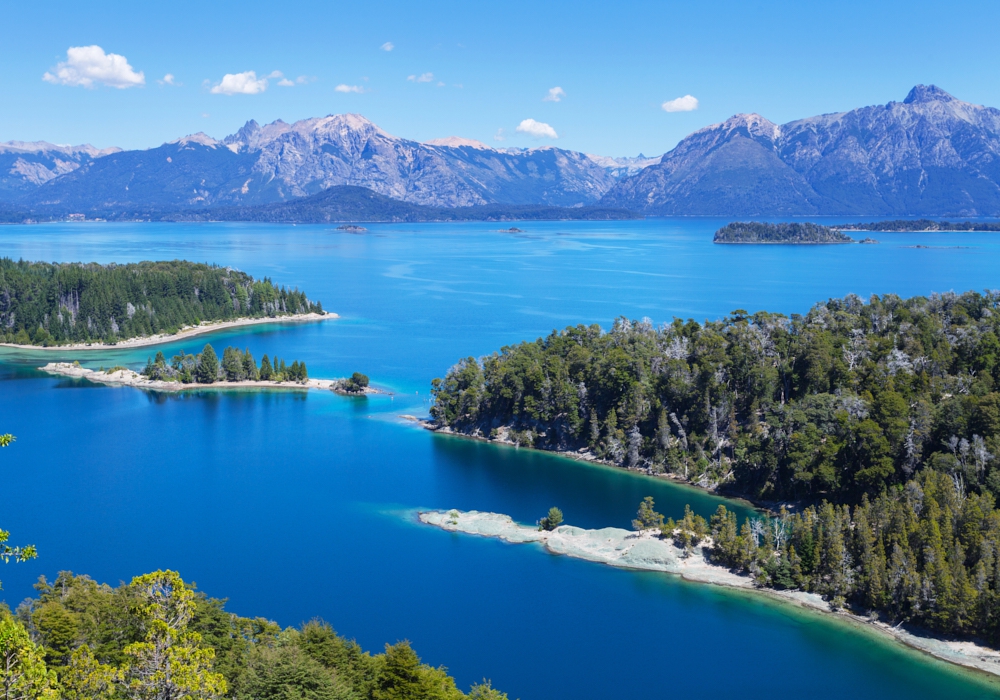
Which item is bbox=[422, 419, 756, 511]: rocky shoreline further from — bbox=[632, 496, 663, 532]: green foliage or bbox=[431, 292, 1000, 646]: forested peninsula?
bbox=[632, 496, 663, 532]: green foliage

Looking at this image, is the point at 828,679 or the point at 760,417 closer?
the point at 828,679

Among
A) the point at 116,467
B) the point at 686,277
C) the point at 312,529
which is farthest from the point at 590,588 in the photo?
the point at 686,277

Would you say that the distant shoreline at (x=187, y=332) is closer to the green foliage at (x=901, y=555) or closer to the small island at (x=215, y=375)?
the small island at (x=215, y=375)

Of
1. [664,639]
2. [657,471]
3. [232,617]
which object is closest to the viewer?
[232,617]

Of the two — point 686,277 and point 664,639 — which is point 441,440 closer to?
point 664,639

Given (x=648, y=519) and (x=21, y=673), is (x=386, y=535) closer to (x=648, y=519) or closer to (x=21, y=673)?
(x=648, y=519)

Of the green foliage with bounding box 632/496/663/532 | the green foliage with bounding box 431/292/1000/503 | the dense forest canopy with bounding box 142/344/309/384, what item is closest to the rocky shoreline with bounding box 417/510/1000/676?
the green foliage with bounding box 632/496/663/532

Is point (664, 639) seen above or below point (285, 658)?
below
